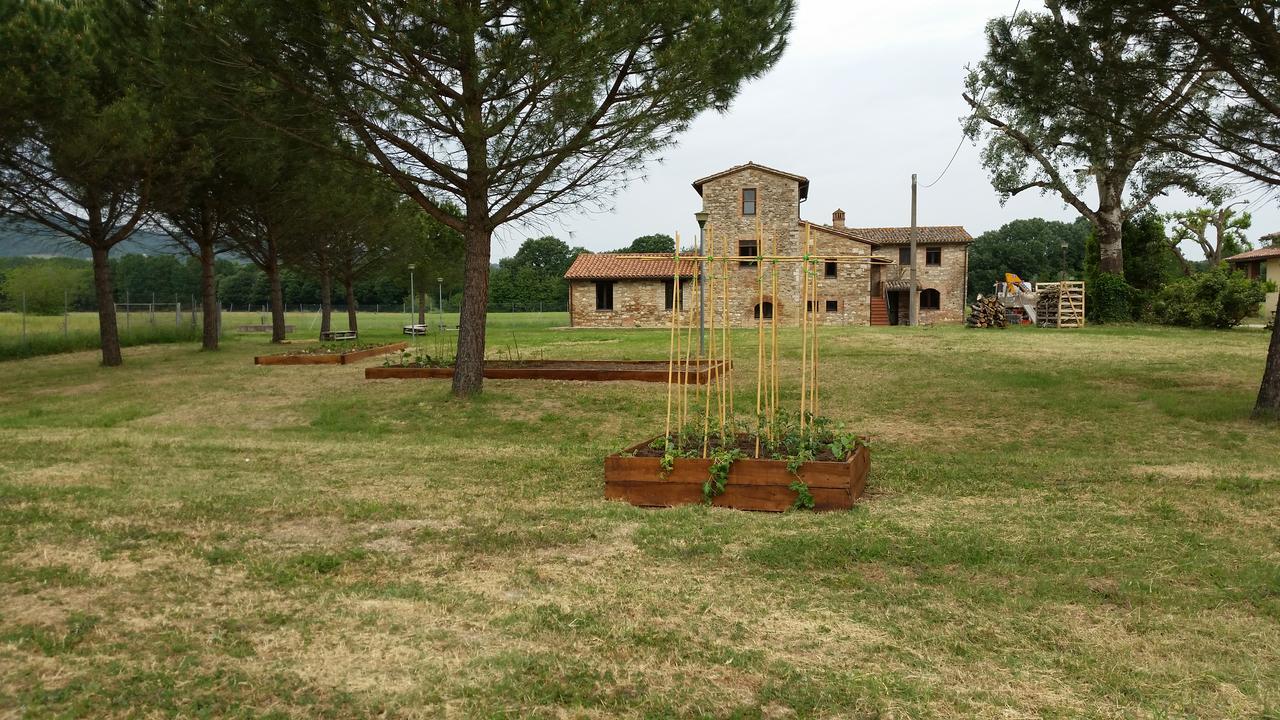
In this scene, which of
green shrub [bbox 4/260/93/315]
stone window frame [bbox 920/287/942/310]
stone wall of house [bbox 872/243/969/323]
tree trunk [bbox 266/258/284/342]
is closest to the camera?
tree trunk [bbox 266/258/284/342]

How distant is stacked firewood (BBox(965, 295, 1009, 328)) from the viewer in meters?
29.0

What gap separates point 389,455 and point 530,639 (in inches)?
201

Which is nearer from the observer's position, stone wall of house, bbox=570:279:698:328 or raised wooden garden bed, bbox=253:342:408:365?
raised wooden garden bed, bbox=253:342:408:365

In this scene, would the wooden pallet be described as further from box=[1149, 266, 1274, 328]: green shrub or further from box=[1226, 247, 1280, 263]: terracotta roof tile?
box=[1226, 247, 1280, 263]: terracotta roof tile

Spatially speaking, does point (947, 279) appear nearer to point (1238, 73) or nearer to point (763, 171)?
point (763, 171)

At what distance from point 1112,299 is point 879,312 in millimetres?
12523

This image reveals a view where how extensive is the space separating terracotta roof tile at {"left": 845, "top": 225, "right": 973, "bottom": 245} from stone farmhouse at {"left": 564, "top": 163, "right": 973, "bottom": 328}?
0.16 feet

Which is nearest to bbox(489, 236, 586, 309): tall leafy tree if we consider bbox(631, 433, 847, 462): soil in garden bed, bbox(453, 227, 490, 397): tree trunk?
bbox(453, 227, 490, 397): tree trunk

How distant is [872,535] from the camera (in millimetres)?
5047

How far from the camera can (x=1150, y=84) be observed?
948 centimetres

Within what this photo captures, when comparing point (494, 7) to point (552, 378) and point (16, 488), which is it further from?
point (16, 488)

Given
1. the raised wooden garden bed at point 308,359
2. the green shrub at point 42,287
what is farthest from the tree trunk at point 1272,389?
the green shrub at point 42,287

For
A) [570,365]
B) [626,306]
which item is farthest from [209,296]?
[626,306]

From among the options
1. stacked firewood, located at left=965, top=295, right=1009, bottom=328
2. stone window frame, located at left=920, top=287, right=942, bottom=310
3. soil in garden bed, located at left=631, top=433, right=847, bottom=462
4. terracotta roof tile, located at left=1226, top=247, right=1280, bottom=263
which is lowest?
Answer: soil in garden bed, located at left=631, top=433, right=847, bottom=462
